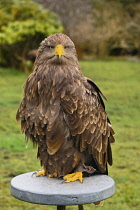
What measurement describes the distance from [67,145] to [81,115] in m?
0.25

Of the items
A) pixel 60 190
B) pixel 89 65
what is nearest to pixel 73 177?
pixel 60 190

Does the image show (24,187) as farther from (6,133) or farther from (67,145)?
(6,133)

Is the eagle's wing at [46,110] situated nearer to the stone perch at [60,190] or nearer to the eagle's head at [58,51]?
the eagle's head at [58,51]

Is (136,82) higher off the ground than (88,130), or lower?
lower

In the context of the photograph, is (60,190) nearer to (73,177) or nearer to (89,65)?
(73,177)

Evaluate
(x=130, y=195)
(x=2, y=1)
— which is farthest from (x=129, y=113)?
(x=2, y=1)

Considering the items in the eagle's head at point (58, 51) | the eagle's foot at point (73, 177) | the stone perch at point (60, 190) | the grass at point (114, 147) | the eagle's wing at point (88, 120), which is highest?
the eagle's head at point (58, 51)

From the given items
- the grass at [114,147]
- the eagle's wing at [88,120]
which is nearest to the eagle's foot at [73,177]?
the eagle's wing at [88,120]

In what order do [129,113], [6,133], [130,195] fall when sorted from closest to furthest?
[130,195] < [6,133] < [129,113]

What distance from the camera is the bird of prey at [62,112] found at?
317cm

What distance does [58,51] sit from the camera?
3086 mm

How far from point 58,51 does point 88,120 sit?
1.98ft

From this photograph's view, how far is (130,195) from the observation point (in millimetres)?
5516

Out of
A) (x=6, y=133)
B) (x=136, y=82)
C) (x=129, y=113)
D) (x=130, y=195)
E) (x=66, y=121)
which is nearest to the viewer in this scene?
(x=66, y=121)
